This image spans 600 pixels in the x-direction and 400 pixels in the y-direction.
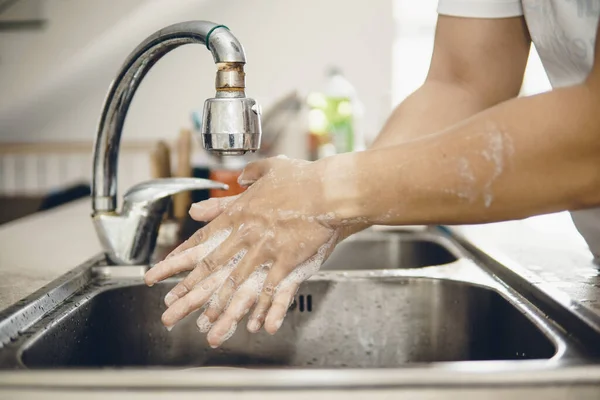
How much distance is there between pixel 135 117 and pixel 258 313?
14.8ft

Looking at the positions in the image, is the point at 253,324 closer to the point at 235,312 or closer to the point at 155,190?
the point at 235,312

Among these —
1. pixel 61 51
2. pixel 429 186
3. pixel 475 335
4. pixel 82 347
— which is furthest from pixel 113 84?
pixel 61 51

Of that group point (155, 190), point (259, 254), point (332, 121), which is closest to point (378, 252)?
point (155, 190)

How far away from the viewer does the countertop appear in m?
0.55

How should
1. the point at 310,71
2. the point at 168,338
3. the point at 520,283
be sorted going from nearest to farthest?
the point at 520,283 < the point at 168,338 < the point at 310,71

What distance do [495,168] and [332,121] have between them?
2350 mm

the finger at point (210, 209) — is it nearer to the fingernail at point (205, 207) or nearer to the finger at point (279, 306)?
the fingernail at point (205, 207)

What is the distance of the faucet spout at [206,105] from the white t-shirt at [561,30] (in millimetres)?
461

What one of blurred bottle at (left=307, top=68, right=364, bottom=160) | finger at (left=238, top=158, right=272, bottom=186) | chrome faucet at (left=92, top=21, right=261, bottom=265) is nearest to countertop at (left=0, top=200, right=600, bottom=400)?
chrome faucet at (left=92, top=21, right=261, bottom=265)

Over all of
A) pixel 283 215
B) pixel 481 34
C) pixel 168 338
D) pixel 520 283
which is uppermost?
pixel 481 34

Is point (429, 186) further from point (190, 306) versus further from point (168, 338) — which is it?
point (168, 338)

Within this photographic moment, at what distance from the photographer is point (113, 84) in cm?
100

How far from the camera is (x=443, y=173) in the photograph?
66 cm

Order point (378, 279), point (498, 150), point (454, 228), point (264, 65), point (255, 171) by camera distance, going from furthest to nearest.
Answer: point (264, 65) → point (454, 228) → point (378, 279) → point (255, 171) → point (498, 150)
